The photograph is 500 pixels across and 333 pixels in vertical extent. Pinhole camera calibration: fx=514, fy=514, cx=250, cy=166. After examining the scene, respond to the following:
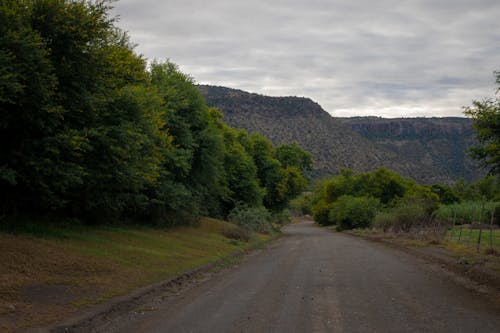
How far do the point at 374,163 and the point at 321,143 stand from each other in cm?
1321

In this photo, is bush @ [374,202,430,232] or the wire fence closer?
the wire fence

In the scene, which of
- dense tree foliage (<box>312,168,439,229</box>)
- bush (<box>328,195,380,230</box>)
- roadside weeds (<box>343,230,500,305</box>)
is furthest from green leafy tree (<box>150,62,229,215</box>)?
bush (<box>328,195,380,230</box>)

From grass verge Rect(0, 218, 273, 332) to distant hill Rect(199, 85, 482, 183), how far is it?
96521 millimetres

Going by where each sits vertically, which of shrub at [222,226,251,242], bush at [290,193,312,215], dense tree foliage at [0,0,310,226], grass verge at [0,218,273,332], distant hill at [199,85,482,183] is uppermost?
distant hill at [199,85,482,183]

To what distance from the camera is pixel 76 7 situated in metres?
17.1

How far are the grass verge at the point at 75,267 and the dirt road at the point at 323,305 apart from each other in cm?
158

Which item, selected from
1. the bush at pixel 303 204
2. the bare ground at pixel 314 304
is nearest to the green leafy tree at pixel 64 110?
the bare ground at pixel 314 304

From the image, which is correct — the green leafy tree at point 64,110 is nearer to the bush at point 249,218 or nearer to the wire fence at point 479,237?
the wire fence at point 479,237

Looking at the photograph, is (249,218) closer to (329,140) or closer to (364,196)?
(364,196)

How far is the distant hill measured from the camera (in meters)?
121

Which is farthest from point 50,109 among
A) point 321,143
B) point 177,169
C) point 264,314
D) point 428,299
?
point 321,143

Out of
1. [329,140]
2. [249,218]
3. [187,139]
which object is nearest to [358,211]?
[249,218]

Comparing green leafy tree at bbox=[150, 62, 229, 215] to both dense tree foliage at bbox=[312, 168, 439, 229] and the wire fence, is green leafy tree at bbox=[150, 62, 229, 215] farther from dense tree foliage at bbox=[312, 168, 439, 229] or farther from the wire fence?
dense tree foliage at bbox=[312, 168, 439, 229]

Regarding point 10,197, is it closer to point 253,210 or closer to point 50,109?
point 50,109
